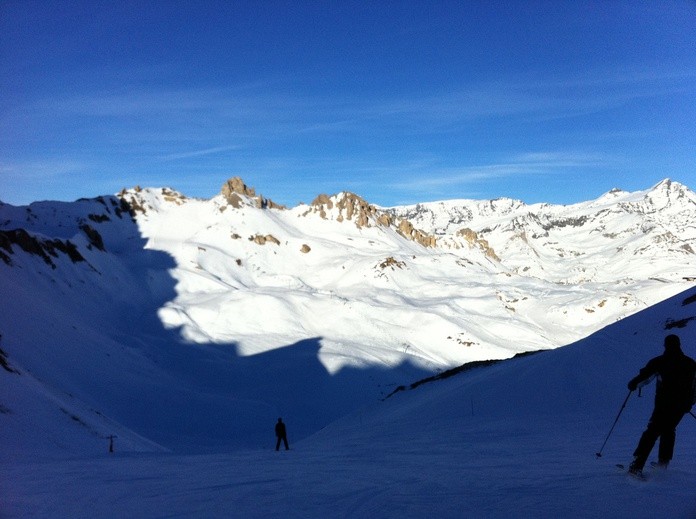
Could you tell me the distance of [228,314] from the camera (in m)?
58.5

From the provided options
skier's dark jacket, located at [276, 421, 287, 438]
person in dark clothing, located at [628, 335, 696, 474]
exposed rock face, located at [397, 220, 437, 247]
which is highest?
exposed rock face, located at [397, 220, 437, 247]

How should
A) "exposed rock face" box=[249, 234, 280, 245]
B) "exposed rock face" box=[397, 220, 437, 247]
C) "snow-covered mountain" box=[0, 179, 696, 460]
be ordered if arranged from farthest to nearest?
"exposed rock face" box=[397, 220, 437, 247] < "exposed rock face" box=[249, 234, 280, 245] < "snow-covered mountain" box=[0, 179, 696, 460]

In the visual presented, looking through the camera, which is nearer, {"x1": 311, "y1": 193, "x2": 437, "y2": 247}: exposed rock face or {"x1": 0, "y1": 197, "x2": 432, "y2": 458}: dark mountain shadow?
{"x1": 0, "y1": 197, "x2": 432, "y2": 458}: dark mountain shadow

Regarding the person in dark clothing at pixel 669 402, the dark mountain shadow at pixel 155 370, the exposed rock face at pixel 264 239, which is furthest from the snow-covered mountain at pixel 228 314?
the person in dark clothing at pixel 669 402

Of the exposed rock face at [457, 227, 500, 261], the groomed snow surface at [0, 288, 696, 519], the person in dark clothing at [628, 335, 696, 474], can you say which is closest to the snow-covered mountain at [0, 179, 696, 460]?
the groomed snow surface at [0, 288, 696, 519]

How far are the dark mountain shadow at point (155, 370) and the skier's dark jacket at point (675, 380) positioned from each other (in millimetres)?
18531

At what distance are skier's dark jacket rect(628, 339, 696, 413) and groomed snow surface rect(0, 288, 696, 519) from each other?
93 cm

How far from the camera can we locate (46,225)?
77.6m

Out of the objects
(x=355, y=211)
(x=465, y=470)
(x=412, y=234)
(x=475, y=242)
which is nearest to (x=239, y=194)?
(x=355, y=211)

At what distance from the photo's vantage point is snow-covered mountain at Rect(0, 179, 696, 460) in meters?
29.5

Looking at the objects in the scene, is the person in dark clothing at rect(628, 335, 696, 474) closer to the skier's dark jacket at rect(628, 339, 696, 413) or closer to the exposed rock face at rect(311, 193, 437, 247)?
the skier's dark jacket at rect(628, 339, 696, 413)

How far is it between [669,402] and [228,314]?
5456 cm

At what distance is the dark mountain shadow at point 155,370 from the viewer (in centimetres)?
→ 2902

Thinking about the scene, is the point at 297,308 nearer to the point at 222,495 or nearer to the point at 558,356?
the point at 558,356
